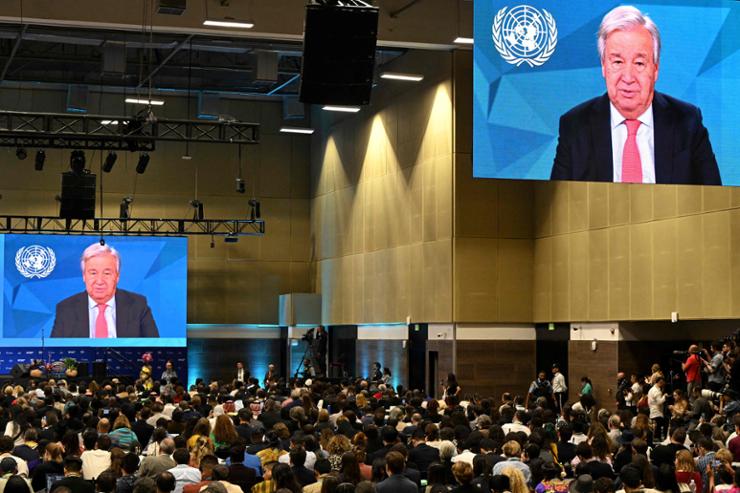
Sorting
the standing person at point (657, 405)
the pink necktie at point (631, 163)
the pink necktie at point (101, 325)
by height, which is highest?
the pink necktie at point (631, 163)

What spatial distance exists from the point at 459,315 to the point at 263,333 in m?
12.7

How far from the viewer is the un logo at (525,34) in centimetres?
1568

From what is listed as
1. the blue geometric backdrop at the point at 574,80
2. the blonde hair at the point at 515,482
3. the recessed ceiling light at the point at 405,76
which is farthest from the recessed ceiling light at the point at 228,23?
the blonde hair at the point at 515,482

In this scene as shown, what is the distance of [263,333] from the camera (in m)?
38.0

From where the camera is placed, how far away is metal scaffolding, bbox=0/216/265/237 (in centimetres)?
3403

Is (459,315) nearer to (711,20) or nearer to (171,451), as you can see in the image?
(711,20)

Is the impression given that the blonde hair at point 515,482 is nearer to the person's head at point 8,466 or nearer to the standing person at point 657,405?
the person's head at point 8,466

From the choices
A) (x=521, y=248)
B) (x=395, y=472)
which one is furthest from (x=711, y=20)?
(x=521, y=248)

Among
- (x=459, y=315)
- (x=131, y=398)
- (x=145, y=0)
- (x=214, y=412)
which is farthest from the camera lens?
(x=459, y=315)

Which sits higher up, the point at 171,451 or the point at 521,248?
the point at 521,248

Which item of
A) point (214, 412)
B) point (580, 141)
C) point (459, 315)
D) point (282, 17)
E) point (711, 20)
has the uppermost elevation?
point (282, 17)

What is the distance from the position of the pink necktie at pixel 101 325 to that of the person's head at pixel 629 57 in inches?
831

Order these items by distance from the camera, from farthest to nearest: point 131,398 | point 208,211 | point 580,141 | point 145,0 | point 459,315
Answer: point 208,211
point 459,315
point 145,0
point 131,398
point 580,141

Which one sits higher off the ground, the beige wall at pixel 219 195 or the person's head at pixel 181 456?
the beige wall at pixel 219 195
